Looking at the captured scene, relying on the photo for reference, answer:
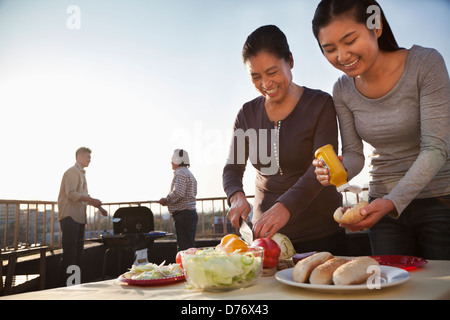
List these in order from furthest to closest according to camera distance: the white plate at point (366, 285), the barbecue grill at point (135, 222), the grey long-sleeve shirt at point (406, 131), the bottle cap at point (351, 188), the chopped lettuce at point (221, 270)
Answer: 1. the barbecue grill at point (135, 222)
2. the grey long-sleeve shirt at point (406, 131)
3. the bottle cap at point (351, 188)
4. the chopped lettuce at point (221, 270)
5. the white plate at point (366, 285)

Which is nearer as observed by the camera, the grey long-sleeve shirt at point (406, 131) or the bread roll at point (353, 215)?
the bread roll at point (353, 215)

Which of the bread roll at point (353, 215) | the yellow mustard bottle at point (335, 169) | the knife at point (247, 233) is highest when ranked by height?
the yellow mustard bottle at point (335, 169)

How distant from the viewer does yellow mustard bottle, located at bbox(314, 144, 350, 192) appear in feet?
3.66

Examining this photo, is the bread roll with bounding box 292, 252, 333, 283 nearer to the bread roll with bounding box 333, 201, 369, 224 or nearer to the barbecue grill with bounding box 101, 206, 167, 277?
the bread roll with bounding box 333, 201, 369, 224

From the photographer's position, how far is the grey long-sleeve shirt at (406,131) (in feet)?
4.09

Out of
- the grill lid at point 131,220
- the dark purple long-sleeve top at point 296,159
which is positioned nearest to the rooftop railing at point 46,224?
the grill lid at point 131,220

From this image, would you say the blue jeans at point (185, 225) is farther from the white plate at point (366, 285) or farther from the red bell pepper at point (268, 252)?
the white plate at point (366, 285)

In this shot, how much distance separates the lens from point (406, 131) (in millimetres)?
1398

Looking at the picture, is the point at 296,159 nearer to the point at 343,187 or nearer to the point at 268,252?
the point at 343,187

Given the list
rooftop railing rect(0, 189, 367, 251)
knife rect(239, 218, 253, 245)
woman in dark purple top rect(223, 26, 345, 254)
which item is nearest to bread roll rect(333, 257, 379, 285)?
knife rect(239, 218, 253, 245)

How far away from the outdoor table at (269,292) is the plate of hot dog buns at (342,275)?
0.02 meters

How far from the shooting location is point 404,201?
47.6 inches
